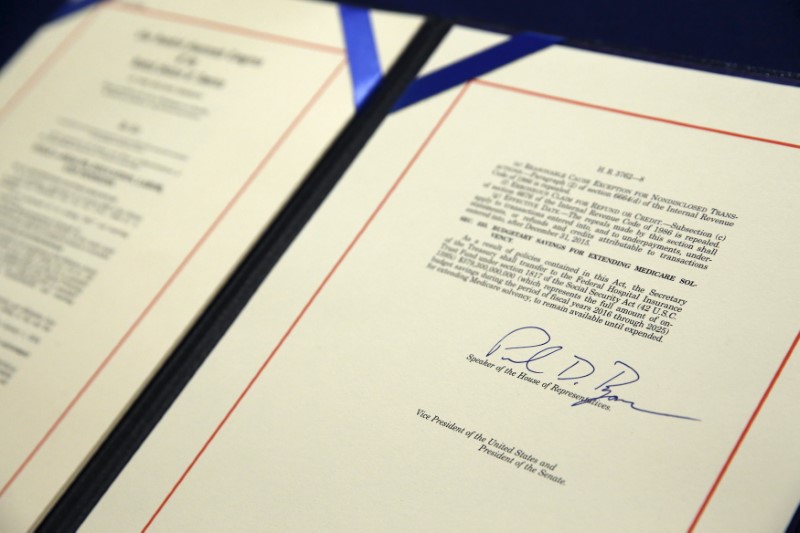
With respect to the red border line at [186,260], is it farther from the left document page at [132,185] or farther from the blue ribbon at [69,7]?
the blue ribbon at [69,7]

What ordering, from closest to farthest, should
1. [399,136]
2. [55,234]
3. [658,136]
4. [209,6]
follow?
[658,136]
[399,136]
[55,234]
[209,6]

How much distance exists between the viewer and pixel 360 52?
3.30 ft

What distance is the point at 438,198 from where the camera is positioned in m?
0.82

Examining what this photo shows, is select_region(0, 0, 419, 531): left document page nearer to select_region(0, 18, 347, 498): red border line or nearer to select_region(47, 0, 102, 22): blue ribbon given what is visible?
select_region(0, 18, 347, 498): red border line

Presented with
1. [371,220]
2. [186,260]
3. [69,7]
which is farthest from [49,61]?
[371,220]

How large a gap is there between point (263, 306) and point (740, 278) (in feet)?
1.52

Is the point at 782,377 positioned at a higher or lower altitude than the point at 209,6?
lower

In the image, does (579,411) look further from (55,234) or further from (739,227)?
(55,234)

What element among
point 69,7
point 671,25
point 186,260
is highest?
point 671,25

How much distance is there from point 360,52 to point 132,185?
342 millimetres

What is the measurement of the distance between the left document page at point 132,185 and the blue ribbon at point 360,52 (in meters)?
0.01

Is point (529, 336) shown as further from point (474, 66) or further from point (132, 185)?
point (132, 185)

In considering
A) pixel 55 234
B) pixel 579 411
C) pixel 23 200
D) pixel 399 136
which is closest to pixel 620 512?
pixel 579 411
